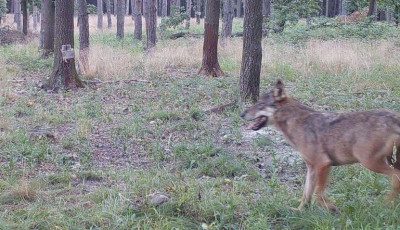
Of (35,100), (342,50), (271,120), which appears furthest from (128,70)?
(271,120)

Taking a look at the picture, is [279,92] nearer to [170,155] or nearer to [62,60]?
[170,155]

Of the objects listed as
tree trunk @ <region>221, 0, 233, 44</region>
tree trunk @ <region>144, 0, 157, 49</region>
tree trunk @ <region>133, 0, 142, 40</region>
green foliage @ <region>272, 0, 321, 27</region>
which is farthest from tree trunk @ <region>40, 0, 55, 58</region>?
green foliage @ <region>272, 0, 321, 27</region>

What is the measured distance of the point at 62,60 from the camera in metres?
14.7

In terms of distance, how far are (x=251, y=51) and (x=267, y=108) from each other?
5681 millimetres

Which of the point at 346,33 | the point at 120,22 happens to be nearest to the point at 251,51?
the point at 346,33

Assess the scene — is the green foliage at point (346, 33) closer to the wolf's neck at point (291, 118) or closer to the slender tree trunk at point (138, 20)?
the slender tree trunk at point (138, 20)

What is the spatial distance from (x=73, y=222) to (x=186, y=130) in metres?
4.65

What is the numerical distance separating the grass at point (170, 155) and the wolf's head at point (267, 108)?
0.80 meters

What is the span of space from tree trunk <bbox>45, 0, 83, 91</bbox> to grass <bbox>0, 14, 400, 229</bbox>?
498 millimetres

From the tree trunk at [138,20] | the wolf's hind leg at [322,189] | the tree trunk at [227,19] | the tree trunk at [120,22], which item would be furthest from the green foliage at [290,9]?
the wolf's hind leg at [322,189]

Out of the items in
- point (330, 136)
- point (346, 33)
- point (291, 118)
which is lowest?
point (330, 136)

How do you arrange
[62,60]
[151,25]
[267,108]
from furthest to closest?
[151,25], [62,60], [267,108]

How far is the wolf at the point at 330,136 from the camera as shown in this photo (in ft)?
18.1

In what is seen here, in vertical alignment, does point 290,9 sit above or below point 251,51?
above
